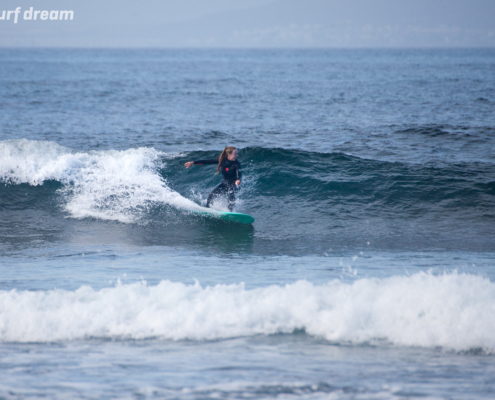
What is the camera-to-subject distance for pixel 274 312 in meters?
5.30

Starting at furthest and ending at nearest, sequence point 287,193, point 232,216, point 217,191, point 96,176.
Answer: point 96,176, point 287,193, point 217,191, point 232,216

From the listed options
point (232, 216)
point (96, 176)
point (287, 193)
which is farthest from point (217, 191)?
point (96, 176)

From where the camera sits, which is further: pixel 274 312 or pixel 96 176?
pixel 96 176

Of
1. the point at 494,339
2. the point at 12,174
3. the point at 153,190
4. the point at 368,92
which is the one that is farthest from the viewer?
the point at 368,92

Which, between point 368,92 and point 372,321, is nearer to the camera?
point 372,321

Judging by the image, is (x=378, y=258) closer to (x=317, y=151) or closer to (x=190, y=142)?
(x=317, y=151)

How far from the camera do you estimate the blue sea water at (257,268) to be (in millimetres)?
4223

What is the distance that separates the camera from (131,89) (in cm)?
4238

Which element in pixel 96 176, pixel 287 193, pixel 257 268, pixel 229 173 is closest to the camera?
pixel 257 268

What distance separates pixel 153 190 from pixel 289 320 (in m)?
8.11

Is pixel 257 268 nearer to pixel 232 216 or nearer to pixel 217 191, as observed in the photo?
pixel 232 216

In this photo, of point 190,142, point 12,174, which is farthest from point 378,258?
point 190,142

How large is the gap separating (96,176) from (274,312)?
981cm

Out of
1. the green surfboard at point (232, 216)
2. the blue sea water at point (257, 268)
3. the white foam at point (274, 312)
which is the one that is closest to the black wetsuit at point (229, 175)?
the green surfboard at point (232, 216)
